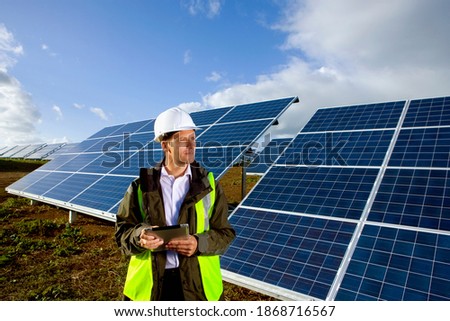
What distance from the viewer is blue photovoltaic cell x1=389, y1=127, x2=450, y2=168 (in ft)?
19.8

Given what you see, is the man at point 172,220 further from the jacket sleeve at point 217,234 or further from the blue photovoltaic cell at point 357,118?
the blue photovoltaic cell at point 357,118

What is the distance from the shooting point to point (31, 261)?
7.94m

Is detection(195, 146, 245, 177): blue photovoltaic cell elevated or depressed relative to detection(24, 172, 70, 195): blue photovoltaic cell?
elevated

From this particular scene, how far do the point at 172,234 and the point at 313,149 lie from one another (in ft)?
20.3

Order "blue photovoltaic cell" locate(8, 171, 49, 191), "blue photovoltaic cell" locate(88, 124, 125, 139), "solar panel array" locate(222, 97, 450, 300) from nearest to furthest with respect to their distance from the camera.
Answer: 1. "solar panel array" locate(222, 97, 450, 300)
2. "blue photovoltaic cell" locate(8, 171, 49, 191)
3. "blue photovoltaic cell" locate(88, 124, 125, 139)

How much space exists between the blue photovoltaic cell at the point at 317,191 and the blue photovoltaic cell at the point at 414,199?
0.31 meters

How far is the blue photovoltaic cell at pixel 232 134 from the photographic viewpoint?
358 inches

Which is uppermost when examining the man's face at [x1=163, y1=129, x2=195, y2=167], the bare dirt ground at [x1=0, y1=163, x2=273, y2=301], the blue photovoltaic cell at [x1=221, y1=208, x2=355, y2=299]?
the man's face at [x1=163, y1=129, x2=195, y2=167]

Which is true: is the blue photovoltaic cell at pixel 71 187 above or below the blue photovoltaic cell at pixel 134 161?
below

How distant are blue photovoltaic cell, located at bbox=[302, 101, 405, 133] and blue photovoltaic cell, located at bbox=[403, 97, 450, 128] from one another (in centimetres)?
30

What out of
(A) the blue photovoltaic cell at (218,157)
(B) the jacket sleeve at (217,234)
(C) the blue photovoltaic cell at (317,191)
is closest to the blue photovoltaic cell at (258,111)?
(A) the blue photovoltaic cell at (218,157)

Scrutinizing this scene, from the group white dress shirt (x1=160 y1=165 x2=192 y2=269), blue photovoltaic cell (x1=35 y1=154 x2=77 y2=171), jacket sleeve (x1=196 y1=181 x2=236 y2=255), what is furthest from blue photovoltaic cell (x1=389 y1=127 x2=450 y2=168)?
blue photovoltaic cell (x1=35 y1=154 x2=77 y2=171)

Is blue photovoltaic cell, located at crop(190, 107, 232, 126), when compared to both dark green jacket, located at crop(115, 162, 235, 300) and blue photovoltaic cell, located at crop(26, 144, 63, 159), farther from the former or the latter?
blue photovoltaic cell, located at crop(26, 144, 63, 159)

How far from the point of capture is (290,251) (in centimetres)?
511
